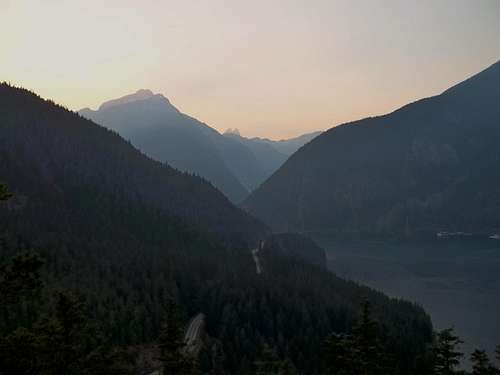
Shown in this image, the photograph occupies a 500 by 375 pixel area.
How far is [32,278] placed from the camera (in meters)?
17.8

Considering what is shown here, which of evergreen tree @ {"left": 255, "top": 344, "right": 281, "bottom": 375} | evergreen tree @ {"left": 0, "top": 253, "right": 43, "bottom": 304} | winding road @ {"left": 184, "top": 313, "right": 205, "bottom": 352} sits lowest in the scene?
winding road @ {"left": 184, "top": 313, "right": 205, "bottom": 352}

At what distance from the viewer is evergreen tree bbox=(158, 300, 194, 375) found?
2650 centimetres

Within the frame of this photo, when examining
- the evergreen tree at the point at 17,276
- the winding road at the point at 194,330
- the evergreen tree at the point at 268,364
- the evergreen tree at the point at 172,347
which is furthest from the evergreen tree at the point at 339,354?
the winding road at the point at 194,330

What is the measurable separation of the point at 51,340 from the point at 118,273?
11261cm

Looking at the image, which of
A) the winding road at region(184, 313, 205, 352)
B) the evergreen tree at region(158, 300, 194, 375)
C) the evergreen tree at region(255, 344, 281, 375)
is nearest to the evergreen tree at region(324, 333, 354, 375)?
the evergreen tree at region(255, 344, 281, 375)

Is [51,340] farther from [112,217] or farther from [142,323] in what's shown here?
[112,217]

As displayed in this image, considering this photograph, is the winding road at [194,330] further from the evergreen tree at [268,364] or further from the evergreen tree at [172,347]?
the evergreen tree at [268,364]

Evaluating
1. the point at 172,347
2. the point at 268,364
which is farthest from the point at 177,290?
the point at 268,364

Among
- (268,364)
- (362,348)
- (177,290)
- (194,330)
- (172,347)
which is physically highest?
(172,347)

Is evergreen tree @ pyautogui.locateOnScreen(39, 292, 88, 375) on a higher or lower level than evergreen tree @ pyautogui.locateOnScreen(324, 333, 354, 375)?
higher

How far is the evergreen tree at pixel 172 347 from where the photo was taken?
2650 cm

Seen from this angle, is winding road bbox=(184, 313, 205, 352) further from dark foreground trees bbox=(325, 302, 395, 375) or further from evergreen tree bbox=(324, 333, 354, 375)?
dark foreground trees bbox=(325, 302, 395, 375)

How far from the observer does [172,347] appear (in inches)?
1062

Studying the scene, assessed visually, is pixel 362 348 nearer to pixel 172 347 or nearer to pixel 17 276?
pixel 172 347
